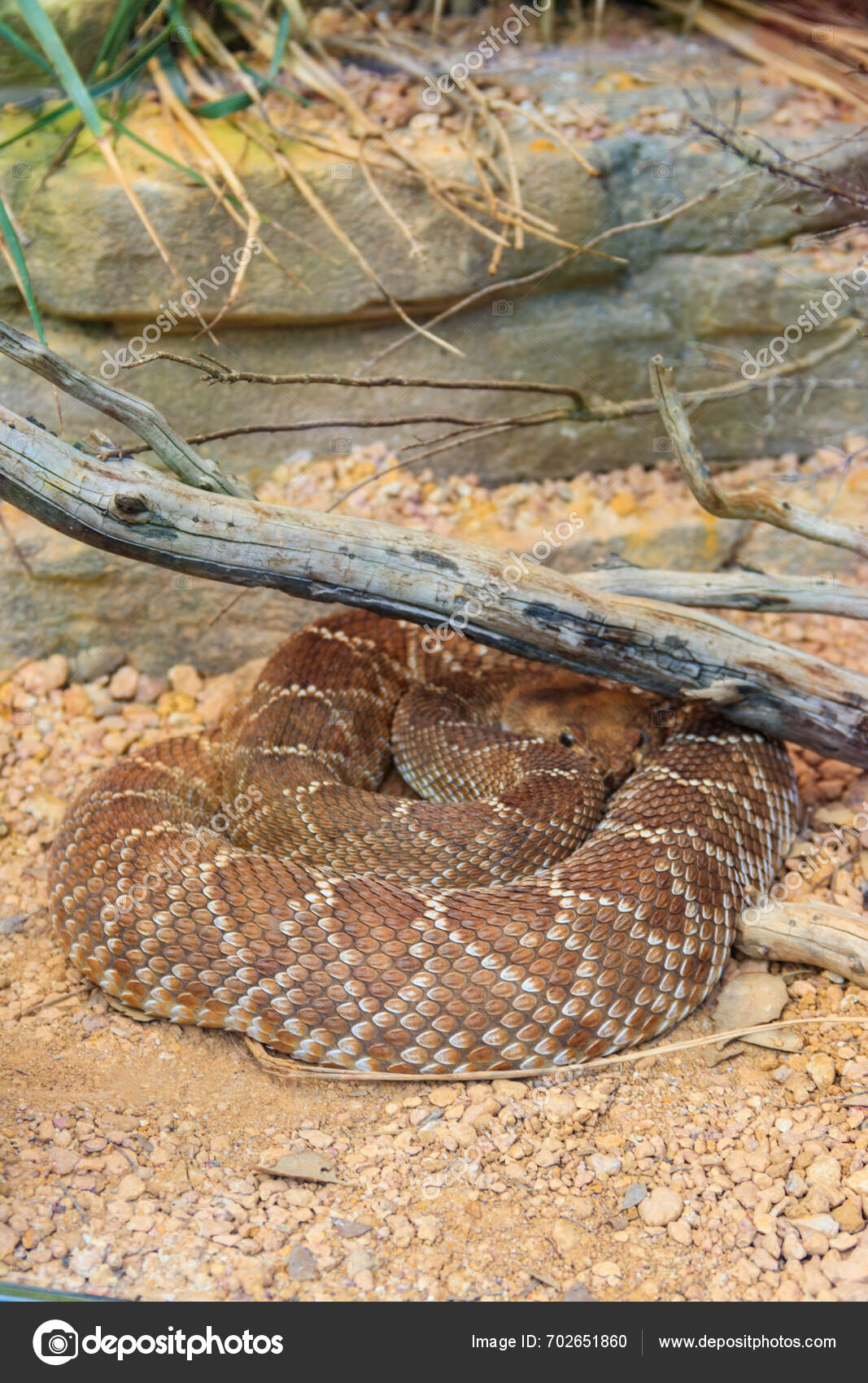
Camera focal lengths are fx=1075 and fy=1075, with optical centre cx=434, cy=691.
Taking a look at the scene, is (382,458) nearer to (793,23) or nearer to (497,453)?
(497,453)

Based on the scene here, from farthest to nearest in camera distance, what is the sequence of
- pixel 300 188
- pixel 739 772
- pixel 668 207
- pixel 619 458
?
1. pixel 619 458
2. pixel 668 207
3. pixel 300 188
4. pixel 739 772

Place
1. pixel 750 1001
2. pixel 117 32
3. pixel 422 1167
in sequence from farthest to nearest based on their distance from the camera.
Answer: pixel 117 32
pixel 750 1001
pixel 422 1167

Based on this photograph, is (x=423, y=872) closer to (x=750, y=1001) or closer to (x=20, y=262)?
(x=750, y=1001)

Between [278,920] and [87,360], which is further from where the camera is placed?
[87,360]

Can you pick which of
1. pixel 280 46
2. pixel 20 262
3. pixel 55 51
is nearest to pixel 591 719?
pixel 20 262

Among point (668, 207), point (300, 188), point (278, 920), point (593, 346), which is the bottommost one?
point (278, 920)

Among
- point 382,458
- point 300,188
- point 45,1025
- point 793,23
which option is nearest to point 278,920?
point 45,1025

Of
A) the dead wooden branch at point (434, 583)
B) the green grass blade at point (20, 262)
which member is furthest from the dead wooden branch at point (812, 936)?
the green grass blade at point (20, 262)
